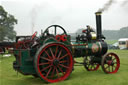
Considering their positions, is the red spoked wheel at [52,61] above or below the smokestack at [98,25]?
below

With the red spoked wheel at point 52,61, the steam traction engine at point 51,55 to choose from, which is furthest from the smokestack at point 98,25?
the red spoked wheel at point 52,61

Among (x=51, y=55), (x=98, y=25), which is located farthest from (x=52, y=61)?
(x=98, y=25)

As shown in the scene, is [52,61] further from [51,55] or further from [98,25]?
[98,25]

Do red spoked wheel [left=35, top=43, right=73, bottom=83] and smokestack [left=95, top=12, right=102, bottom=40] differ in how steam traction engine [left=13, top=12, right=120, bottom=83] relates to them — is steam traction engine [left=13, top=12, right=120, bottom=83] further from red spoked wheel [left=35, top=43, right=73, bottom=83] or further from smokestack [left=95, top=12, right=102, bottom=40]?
smokestack [left=95, top=12, right=102, bottom=40]

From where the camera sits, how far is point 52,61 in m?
5.11

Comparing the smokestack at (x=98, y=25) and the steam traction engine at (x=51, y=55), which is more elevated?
the smokestack at (x=98, y=25)

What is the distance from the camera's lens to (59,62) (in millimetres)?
5219

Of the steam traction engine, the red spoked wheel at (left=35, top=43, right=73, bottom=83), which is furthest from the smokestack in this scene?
the red spoked wheel at (left=35, top=43, right=73, bottom=83)

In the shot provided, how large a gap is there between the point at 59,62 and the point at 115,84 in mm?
1772

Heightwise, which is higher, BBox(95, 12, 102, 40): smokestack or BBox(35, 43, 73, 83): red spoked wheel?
BBox(95, 12, 102, 40): smokestack

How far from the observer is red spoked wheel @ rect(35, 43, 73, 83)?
4930 mm

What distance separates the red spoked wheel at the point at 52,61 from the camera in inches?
194

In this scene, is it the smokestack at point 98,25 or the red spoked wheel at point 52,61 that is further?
the smokestack at point 98,25

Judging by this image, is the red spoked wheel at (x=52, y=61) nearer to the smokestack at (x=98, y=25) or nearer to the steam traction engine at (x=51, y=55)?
the steam traction engine at (x=51, y=55)
